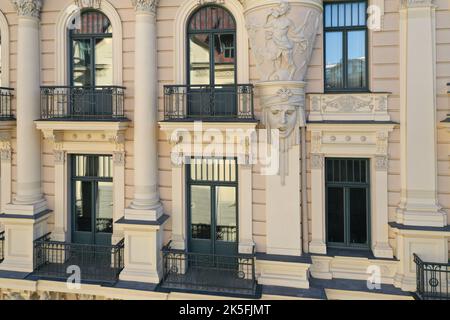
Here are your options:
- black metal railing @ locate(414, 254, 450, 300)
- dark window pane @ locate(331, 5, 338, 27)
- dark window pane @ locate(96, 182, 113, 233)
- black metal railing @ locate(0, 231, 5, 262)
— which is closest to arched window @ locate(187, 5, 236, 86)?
dark window pane @ locate(331, 5, 338, 27)

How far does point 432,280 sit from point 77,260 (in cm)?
1042

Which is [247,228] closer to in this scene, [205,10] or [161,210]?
[161,210]

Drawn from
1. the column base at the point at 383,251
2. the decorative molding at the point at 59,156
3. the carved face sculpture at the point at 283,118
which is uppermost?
the carved face sculpture at the point at 283,118

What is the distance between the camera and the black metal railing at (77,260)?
10.1 metres

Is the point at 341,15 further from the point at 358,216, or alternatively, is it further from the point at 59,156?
the point at 59,156

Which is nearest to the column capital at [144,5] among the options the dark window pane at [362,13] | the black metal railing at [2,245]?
the dark window pane at [362,13]

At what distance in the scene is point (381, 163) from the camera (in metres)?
9.75

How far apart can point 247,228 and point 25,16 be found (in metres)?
9.73

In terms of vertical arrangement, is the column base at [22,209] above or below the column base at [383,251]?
above

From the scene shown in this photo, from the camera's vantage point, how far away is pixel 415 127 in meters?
9.38

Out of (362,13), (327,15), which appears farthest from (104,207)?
(362,13)

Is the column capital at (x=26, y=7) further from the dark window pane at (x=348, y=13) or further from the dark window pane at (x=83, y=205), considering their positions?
the dark window pane at (x=348, y=13)

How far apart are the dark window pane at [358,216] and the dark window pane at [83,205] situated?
27.7 ft

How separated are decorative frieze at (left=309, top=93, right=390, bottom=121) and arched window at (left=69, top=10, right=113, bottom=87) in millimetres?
6651
